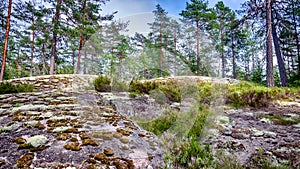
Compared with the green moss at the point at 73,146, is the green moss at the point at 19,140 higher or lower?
higher

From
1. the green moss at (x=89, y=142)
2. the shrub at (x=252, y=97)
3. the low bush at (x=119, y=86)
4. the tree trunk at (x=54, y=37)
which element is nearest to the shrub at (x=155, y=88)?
the low bush at (x=119, y=86)

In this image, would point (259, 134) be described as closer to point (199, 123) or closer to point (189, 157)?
point (199, 123)

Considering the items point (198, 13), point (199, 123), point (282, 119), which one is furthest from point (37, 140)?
point (198, 13)

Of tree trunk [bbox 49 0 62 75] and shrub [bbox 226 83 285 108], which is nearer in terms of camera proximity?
shrub [bbox 226 83 285 108]


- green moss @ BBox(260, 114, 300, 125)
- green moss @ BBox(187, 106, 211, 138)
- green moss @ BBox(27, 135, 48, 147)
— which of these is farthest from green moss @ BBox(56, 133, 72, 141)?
green moss @ BBox(260, 114, 300, 125)

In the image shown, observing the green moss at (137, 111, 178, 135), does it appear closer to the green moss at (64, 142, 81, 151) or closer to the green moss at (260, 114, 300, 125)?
the green moss at (64, 142, 81, 151)

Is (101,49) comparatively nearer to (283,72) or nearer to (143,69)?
(143,69)

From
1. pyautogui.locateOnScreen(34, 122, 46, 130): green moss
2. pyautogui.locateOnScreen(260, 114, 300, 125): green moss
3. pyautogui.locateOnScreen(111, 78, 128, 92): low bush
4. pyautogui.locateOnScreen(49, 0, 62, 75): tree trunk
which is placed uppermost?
pyautogui.locateOnScreen(49, 0, 62, 75): tree trunk

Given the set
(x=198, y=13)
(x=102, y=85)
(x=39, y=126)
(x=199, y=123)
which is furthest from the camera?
(x=198, y=13)

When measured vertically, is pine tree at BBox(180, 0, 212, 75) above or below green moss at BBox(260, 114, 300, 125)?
above

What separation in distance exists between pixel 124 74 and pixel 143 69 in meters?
0.74

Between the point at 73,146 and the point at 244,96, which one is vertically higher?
the point at 244,96

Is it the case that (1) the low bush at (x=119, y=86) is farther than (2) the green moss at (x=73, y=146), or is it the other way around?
(1) the low bush at (x=119, y=86)

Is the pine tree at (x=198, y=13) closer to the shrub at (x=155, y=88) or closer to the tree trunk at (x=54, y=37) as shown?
the tree trunk at (x=54, y=37)
